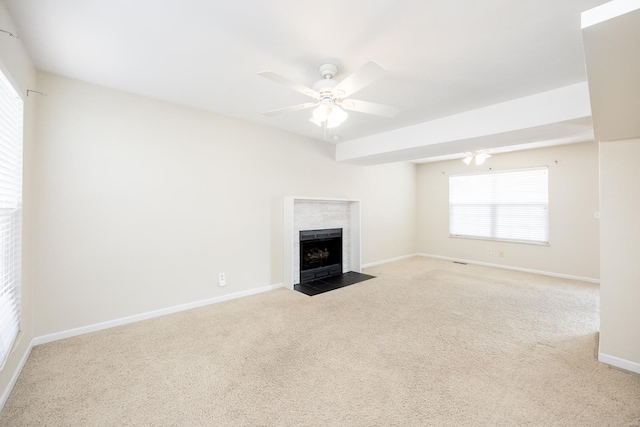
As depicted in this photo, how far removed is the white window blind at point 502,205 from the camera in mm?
→ 5223

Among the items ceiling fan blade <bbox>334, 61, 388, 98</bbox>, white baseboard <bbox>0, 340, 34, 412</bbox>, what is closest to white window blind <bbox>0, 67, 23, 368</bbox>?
white baseboard <bbox>0, 340, 34, 412</bbox>

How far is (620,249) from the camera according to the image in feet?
7.21

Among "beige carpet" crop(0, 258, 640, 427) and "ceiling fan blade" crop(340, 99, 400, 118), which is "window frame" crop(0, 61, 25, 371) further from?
"ceiling fan blade" crop(340, 99, 400, 118)

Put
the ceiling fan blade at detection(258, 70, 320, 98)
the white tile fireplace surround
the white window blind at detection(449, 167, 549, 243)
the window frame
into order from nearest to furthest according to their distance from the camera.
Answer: the ceiling fan blade at detection(258, 70, 320, 98) < the window frame < the white tile fireplace surround < the white window blind at detection(449, 167, 549, 243)

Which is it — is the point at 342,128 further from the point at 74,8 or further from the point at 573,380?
the point at 573,380

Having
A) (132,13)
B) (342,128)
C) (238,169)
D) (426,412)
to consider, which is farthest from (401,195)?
(132,13)

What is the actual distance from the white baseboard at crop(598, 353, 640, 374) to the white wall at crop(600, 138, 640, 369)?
0.8 inches

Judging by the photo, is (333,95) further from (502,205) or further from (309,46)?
(502,205)

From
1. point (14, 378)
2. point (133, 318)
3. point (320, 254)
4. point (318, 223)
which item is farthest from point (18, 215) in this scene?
point (320, 254)

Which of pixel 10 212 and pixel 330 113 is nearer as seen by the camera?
pixel 10 212

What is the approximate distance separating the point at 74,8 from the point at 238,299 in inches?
128

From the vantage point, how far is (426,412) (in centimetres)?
168

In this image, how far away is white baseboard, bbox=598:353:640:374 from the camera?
6.94 ft

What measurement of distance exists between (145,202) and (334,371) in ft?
8.75
